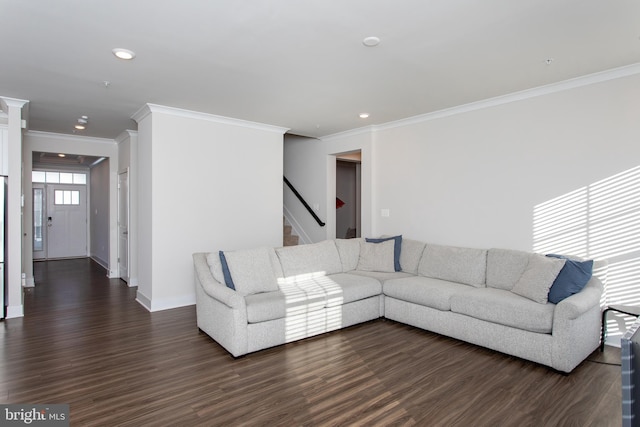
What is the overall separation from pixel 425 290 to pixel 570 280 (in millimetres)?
1349

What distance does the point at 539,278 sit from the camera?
3.38 m

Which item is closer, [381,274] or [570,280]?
[570,280]

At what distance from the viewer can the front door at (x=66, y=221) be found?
952 cm

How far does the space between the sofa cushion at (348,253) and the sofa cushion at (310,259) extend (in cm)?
7

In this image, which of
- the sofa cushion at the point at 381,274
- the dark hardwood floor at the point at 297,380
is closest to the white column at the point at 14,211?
the dark hardwood floor at the point at 297,380

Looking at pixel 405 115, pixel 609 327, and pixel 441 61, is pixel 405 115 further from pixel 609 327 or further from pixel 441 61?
pixel 609 327

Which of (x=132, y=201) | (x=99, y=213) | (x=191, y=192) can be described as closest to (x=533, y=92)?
(x=191, y=192)

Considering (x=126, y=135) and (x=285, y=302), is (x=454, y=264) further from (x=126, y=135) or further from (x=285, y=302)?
(x=126, y=135)

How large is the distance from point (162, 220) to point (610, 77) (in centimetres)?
533

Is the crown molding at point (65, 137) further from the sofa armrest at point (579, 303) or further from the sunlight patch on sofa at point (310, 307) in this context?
the sofa armrest at point (579, 303)

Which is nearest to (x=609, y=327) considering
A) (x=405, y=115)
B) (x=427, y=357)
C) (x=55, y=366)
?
(x=427, y=357)

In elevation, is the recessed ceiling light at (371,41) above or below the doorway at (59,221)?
above

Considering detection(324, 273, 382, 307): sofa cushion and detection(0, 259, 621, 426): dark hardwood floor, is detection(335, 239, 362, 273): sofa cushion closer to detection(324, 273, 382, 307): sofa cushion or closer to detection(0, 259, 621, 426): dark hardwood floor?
detection(324, 273, 382, 307): sofa cushion

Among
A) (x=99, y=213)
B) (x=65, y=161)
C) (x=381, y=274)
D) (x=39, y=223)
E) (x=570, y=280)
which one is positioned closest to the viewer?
(x=570, y=280)
